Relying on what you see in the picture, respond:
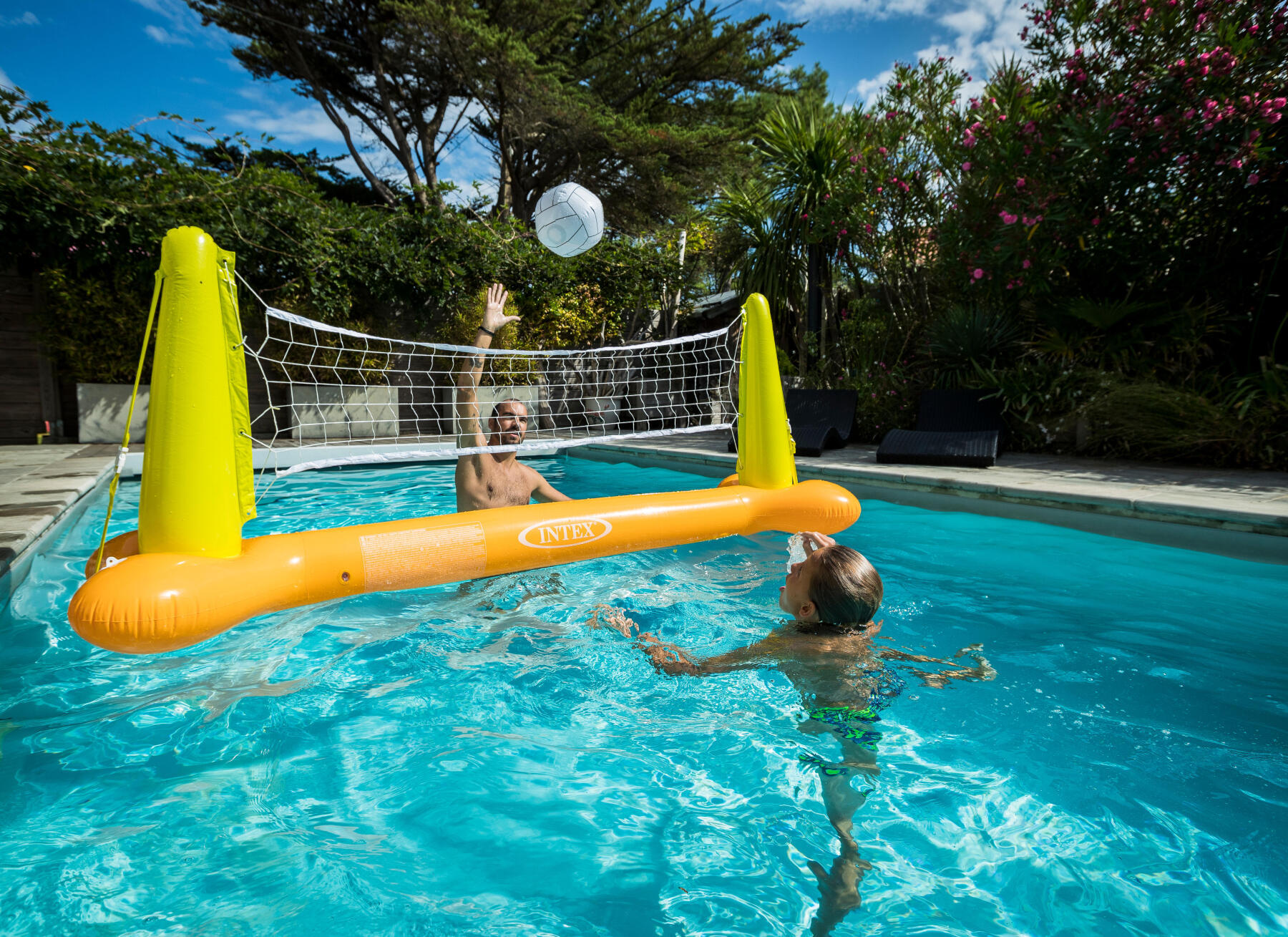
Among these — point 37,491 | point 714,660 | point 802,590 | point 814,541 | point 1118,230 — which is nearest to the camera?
point 802,590

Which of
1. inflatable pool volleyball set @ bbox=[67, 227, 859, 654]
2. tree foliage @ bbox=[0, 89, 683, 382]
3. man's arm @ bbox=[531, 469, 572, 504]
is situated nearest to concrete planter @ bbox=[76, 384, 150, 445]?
tree foliage @ bbox=[0, 89, 683, 382]

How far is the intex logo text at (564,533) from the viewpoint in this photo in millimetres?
3188

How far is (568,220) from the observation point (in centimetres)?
689

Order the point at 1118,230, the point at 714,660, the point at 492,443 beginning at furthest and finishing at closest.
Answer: the point at 1118,230 → the point at 492,443 → the point at 714,660

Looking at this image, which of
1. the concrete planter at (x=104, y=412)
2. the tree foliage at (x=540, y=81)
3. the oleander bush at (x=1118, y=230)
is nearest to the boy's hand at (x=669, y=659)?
the oleander bush at (x=1118, y=230)

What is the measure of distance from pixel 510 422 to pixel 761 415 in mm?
1538

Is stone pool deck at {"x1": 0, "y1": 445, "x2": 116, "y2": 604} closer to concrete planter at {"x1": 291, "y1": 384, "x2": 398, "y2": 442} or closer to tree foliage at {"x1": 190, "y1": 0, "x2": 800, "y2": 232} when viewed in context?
concrete planter at {"x1": 291, "y1": 384, "x2": 398, "y2": 442}

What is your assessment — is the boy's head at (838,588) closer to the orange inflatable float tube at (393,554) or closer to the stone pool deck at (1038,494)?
the orange inflatable float tube at (393,554)

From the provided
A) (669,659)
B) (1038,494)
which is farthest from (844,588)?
Result: (1038,494)

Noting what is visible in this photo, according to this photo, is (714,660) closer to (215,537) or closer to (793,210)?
(215,537)

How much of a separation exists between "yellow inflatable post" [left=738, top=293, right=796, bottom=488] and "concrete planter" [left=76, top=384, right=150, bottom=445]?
909cm

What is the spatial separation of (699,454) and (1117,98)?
583 cm

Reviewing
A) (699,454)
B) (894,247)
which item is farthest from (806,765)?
(894,247)

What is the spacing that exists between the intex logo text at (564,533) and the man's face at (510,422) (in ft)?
2.55
